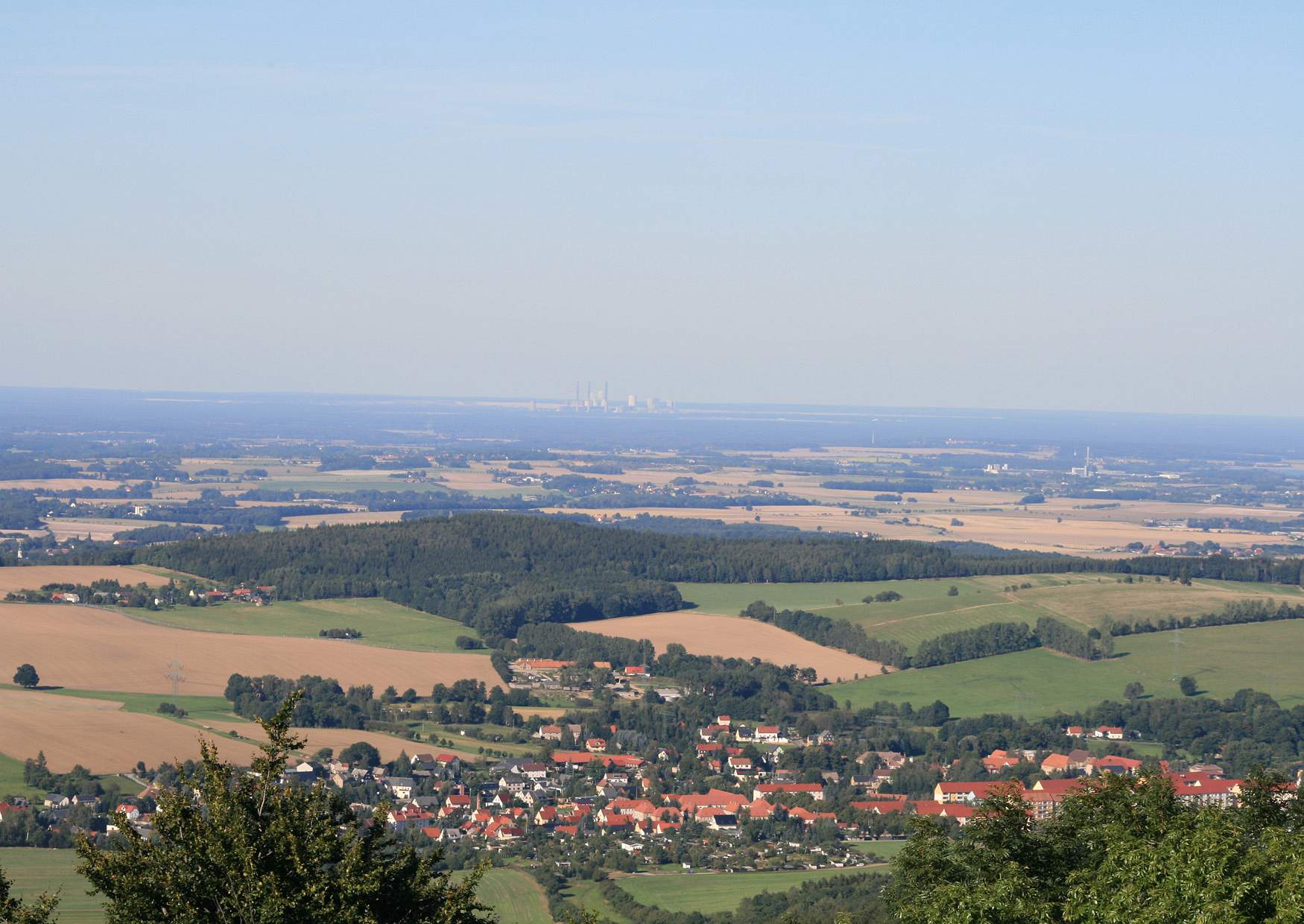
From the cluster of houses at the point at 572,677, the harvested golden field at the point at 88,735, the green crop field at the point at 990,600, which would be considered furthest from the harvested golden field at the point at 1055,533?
the harvested golden field at the point at 88,735

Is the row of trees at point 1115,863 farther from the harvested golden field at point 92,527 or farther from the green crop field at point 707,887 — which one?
the harvested golden field at point 92,527

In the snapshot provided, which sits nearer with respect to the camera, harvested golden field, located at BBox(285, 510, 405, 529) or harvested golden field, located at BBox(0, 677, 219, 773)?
harvested golden field, located at BBox(0, 677, 219, 773)

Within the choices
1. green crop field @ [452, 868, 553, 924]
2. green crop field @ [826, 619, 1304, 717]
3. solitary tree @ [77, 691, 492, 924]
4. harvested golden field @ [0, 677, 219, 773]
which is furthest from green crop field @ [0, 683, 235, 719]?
solitary tree @ [77, 691, 492, 924]

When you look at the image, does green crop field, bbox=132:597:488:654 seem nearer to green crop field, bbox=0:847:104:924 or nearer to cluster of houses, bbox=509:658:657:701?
cluster of houses, bbox=509:658:657:701

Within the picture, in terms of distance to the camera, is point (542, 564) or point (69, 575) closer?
point (69, 575)

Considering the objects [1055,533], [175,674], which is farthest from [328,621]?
[1055,533]

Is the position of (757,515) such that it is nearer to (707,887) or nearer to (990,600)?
(990,600)
